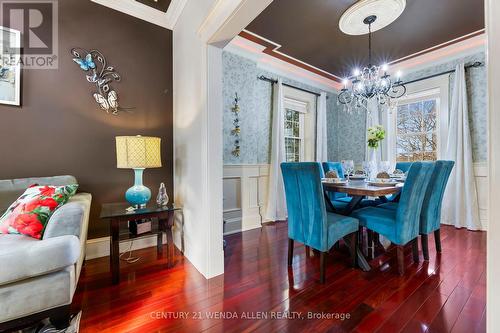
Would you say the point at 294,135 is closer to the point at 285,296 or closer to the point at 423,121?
the point at 423,121

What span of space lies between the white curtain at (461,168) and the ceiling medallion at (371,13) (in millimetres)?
1674

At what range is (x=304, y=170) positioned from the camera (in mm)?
1824

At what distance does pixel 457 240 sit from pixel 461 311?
1.80m

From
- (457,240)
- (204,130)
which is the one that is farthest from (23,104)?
(457,240)

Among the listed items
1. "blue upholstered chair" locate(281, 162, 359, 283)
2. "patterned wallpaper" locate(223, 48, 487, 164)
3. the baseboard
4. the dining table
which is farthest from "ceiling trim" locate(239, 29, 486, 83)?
the baseboard

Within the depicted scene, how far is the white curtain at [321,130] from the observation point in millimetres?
4375

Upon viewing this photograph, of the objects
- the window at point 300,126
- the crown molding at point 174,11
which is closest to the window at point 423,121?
the window at point 300,126

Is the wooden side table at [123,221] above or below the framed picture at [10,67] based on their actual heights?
below

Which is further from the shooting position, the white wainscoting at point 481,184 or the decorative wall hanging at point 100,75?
the white wainscoting at point 481,184

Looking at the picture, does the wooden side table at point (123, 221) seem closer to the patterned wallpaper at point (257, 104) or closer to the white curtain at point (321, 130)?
the patterned wallpaper at point (257, 104)

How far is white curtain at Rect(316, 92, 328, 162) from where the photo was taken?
4.38 metres

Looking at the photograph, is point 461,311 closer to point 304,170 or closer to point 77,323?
point 304,170

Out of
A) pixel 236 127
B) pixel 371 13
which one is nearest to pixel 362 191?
pixel 236 127

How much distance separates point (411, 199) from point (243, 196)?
6.95ft
